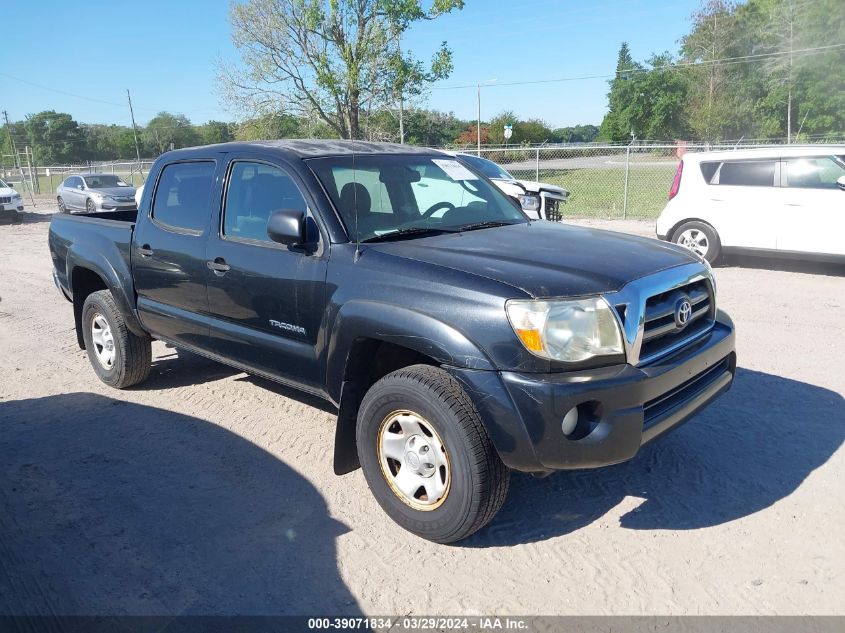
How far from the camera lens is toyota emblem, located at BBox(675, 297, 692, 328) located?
325 centimetres

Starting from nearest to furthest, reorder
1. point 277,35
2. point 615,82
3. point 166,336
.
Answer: point 166,336 → point 277,35 → point 615,82

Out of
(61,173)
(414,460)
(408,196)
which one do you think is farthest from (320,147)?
(61,173)

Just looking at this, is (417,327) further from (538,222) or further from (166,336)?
(166,336)

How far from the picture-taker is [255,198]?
13.4 ft

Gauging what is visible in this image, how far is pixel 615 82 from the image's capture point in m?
70.6

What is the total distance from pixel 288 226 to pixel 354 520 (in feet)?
5.10

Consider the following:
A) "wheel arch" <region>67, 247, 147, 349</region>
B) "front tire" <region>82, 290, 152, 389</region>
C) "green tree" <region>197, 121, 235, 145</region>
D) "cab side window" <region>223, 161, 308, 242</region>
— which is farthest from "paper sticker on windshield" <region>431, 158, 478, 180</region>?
"green tree" <region>197, 121, 235, 145</region>

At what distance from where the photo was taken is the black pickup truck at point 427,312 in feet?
9.35

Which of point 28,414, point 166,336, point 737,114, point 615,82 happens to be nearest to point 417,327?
point 166,336

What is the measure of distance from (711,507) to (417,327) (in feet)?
5.97

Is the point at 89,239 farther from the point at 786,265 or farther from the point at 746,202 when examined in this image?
the point at 786,265

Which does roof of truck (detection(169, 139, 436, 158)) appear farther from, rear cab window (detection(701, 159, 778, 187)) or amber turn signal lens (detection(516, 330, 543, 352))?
rear cab window (detection(701, 159, 778, 187))

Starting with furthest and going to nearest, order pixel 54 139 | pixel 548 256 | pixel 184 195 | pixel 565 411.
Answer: pixel 54 139
pixel 184 195
pixel 548 256
pixel 565 411

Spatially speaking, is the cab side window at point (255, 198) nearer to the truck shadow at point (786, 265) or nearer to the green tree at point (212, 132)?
the truck shadow at point (786, 265)
